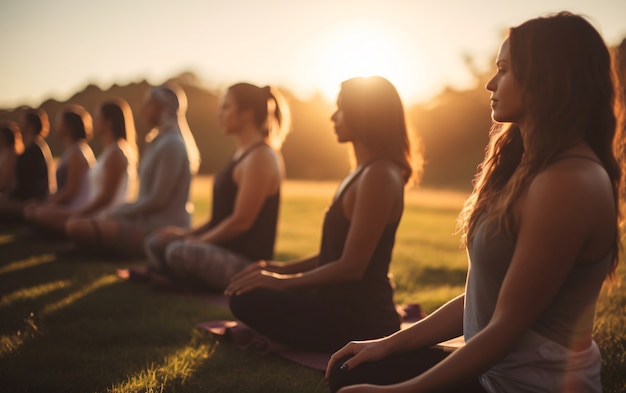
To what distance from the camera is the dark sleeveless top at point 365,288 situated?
3727mm

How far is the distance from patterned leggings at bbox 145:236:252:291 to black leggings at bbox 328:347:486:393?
3482 mm

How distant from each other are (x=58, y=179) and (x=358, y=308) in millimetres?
7772

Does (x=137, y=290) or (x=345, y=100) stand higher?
(x=345, y=100)

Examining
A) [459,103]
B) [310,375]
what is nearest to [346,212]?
[310,375]

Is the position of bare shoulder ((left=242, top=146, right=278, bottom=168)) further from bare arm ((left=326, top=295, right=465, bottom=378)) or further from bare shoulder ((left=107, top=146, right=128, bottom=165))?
bare shoulder ((left=107, top=146, right=128, bottom=165))

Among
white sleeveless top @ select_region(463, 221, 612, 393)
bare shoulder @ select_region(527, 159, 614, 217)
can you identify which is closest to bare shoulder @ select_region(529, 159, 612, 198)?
bare shoulder @ select_region(527, 159, 614, 217)

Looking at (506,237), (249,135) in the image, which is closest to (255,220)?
(249,135)

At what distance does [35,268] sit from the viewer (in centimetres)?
729

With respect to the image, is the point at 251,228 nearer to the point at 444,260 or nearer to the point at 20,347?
the point at 20,347

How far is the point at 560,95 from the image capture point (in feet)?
6.53

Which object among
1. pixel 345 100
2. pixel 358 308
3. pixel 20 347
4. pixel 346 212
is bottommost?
pixel 20 347

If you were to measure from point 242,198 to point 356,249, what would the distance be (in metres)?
2.27

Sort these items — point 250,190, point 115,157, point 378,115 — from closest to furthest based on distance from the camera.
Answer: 1. point 378,115
2. point 250,190
3. point 115,157

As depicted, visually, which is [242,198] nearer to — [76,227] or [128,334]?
[128,334]
